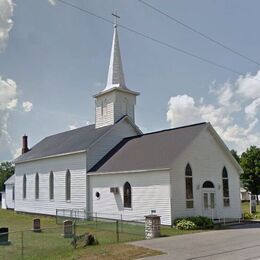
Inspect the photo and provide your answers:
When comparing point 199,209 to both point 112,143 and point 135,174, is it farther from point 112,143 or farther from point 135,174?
point 112,143

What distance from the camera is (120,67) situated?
38.2 m

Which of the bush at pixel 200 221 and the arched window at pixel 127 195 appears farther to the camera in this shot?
the arched window at pixel 127 195

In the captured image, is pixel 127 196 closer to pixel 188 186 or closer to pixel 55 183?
pixel 188 186

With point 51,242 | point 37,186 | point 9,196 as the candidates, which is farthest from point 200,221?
point 9,196

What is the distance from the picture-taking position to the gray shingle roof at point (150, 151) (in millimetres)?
25750

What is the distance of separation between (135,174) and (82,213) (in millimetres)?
7907

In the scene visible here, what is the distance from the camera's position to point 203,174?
88.3 feet

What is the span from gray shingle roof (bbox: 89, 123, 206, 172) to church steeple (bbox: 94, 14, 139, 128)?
372 centimetres

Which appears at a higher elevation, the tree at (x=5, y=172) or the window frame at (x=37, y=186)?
the tree at (x=5, y=172)

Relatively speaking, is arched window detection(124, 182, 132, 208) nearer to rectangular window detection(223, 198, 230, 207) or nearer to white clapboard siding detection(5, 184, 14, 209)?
rectangular window detection(223, 198, 230, 207)

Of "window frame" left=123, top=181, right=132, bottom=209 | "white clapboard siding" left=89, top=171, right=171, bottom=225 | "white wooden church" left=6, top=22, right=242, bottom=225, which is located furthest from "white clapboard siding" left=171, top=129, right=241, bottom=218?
"window frame" left=123, top=181, right=132, bottom=209

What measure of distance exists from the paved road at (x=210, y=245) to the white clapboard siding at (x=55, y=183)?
47.3 ft

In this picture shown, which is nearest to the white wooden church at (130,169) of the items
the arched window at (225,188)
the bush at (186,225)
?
the arched window at (225,188)

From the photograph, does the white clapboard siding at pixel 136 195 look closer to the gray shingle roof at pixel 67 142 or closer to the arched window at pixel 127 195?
the arched window at pixel 127 195
